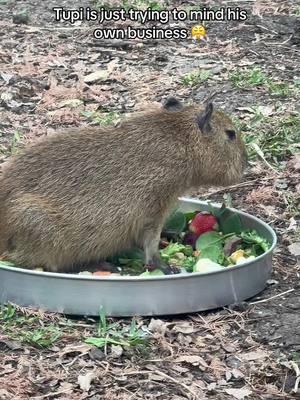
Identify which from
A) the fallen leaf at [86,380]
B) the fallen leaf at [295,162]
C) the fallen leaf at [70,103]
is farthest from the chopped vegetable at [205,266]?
the fallen leaf at [70,103]

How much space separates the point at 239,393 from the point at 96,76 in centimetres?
485

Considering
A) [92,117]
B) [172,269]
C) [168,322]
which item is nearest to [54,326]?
[168,322]

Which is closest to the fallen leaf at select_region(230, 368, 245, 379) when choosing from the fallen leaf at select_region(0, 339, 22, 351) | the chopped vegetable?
the chopped vegetable

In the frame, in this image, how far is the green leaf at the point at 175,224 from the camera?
6.18m

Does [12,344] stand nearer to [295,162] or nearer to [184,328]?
[184,328]

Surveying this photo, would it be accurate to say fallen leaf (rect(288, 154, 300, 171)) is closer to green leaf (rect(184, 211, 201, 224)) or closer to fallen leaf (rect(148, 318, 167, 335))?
green leaf (rect(184, 211, 201, 224))

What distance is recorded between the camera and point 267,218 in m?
6.61

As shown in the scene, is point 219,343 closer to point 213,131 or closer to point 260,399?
point 260,399

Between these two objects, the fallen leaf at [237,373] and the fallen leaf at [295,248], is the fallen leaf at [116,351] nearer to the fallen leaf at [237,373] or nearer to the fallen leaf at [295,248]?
the fallen leaf at [237,373]

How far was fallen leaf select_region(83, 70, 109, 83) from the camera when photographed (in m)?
8.89

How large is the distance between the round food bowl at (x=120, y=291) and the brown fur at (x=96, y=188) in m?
0.34

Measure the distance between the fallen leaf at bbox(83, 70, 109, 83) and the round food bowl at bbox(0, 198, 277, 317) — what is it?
3964mm

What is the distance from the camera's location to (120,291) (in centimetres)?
506

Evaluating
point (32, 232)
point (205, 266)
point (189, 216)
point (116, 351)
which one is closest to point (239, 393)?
point (116, 351)
